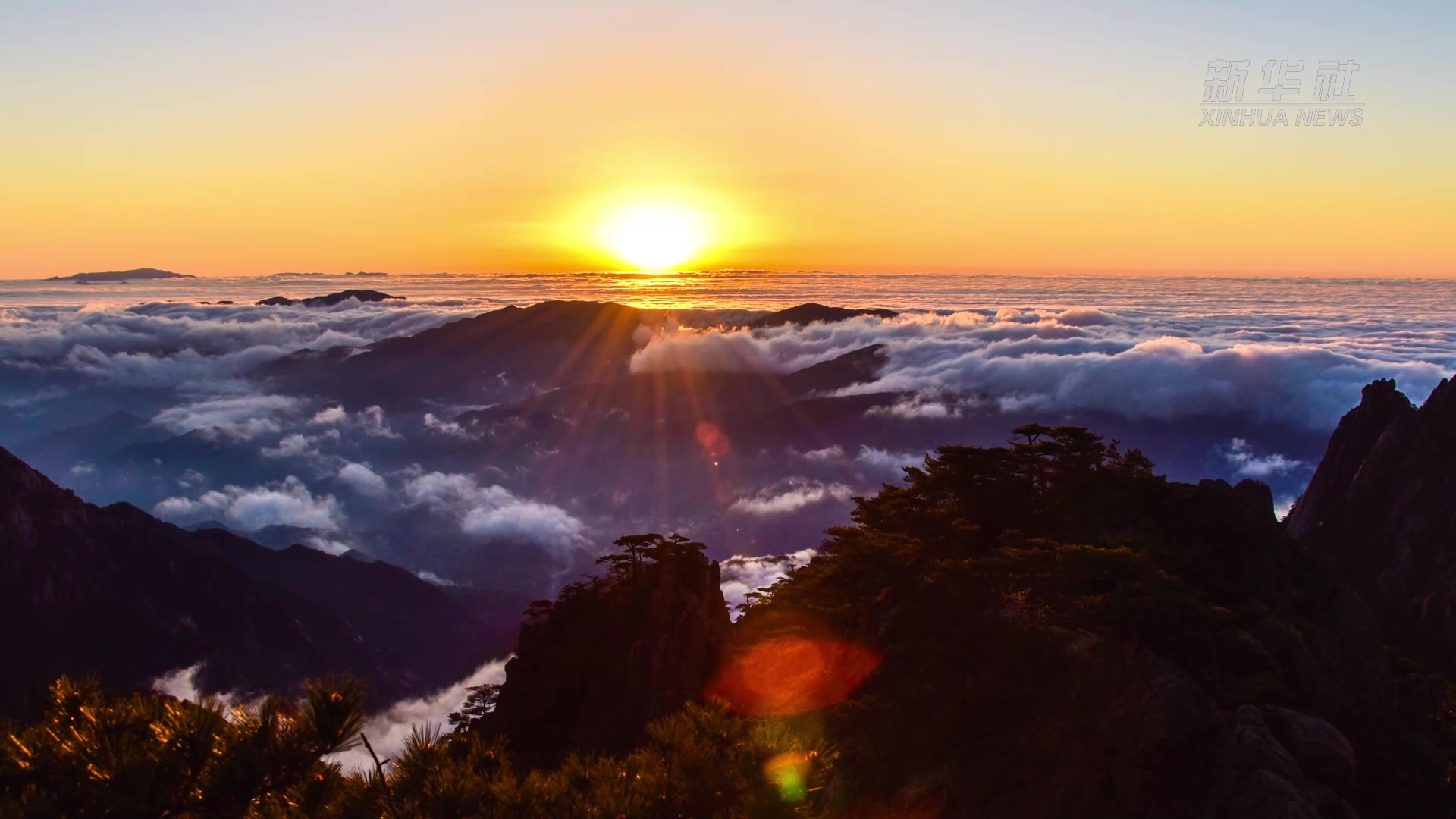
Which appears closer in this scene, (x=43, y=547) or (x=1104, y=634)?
(x=1104, y=634)

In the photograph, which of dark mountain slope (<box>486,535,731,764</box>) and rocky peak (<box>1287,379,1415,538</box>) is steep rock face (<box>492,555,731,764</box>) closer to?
dark mountain slope (<box>486,535,731,764</box>)

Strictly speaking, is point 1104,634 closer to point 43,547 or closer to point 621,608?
point 621,608

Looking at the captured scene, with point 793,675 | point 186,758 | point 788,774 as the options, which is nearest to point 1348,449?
point 793,675

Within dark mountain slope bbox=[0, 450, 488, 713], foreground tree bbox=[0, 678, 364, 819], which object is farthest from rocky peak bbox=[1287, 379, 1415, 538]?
dark mountain slope bbox=[0, 450, 488, 713]

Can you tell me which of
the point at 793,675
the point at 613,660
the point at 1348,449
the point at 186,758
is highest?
the point at 186,758

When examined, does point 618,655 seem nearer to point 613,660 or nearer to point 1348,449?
point 613,660

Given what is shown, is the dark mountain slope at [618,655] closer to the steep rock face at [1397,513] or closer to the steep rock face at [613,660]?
the steep rock face at [613,660]

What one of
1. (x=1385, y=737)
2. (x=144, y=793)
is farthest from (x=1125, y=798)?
(x=144, y=793)
